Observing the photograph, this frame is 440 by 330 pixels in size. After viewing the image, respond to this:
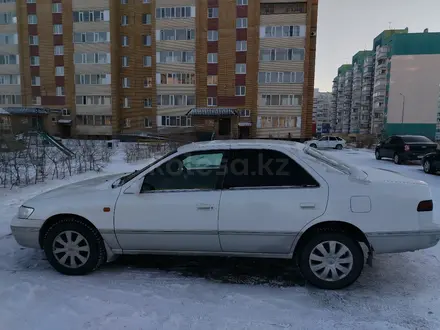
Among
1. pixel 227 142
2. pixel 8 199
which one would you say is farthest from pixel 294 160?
pixel 8 199

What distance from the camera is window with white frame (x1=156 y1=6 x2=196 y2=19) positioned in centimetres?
3931

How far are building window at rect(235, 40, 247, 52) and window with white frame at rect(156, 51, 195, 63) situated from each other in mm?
5558

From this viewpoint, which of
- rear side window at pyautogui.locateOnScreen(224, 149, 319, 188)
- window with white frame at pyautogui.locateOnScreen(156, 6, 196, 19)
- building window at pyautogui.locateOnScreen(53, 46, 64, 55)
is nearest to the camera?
rear side window at pyautogui.locateOnScreen(224, 149, 319, 188)

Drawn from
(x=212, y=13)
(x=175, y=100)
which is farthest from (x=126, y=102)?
(x=212, y=13)

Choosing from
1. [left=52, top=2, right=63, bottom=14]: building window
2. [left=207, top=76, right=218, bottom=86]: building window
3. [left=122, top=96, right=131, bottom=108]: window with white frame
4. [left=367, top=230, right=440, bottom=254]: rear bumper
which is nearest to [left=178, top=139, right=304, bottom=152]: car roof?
[left=367, top=230, right=440, bottom=254]: rear bumper

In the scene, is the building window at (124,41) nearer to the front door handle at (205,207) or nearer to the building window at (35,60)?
the building window at (35,60)

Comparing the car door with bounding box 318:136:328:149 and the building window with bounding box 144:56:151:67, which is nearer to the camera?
the car door with bounding box 318:136:328:149

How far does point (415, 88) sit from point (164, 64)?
56.3m

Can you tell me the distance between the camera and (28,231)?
145 inches

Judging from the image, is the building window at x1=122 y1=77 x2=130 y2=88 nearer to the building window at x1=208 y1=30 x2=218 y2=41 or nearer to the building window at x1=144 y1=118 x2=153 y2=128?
the building window at x1=144 y1=118 x2=153 y2=128

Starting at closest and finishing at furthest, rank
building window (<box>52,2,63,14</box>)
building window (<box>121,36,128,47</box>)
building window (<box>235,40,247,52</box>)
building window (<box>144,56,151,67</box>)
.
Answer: building window (<box>235,40,247,52</box>), building window (<box>52,2,63,14</box>), building window (<box>144,56,151,67</box>), building window (<box>121,36,128,47</box>)

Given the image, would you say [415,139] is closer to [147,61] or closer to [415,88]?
[147,61]

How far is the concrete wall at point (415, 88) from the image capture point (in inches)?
2601

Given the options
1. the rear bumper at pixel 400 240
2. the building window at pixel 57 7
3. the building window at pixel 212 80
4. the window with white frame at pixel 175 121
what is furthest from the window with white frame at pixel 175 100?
the rear bumper at pixel 400 240
